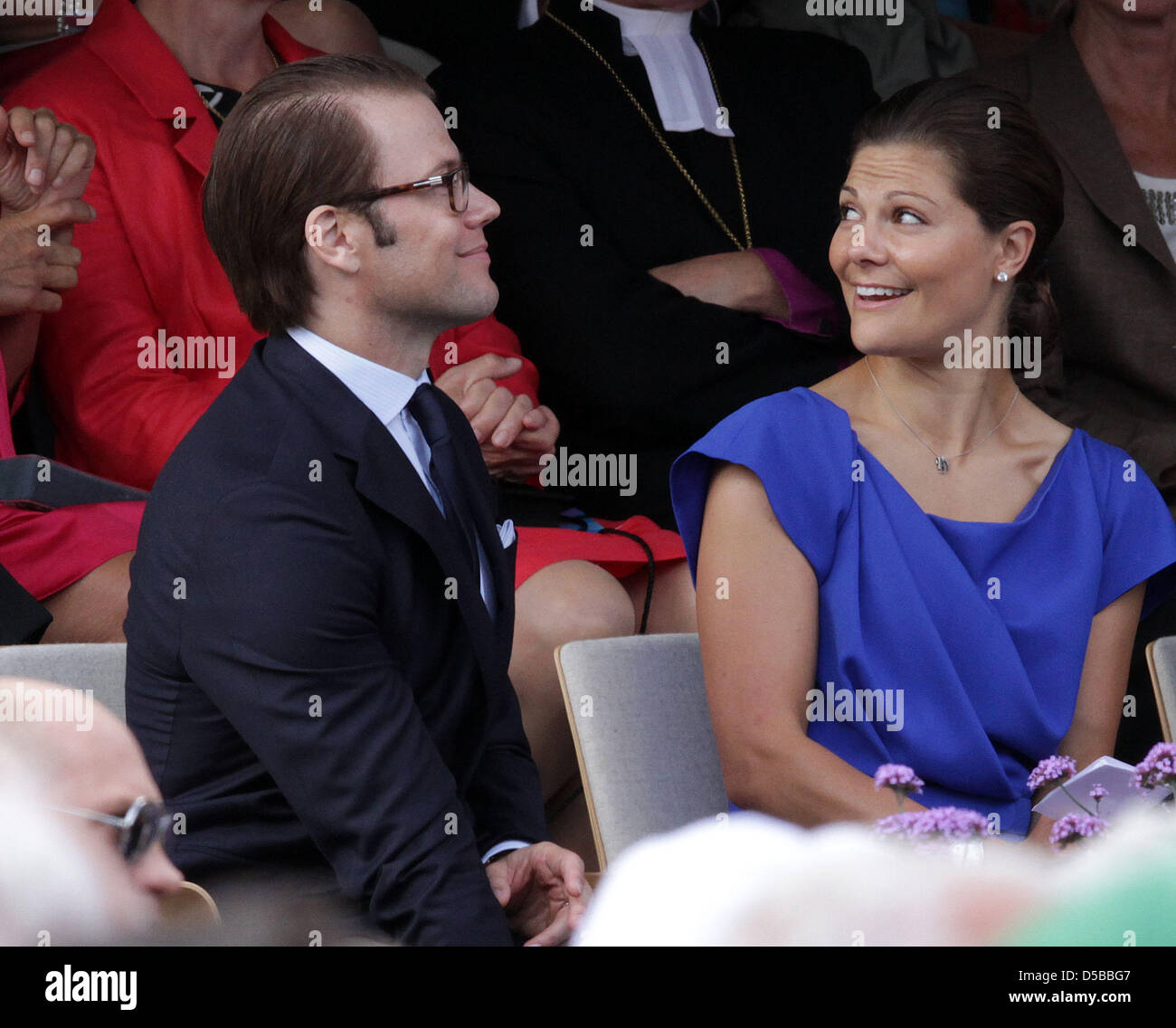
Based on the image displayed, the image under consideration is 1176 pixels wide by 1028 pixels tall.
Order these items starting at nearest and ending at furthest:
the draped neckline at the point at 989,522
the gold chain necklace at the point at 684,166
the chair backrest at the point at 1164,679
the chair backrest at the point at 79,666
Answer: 1. the chair backrest at the point at 79,666
2. the draped neckline at the point at 989,522
3. the chair backrest at the point at 1164,679
4. the gold chain necklace at the point at 684,166

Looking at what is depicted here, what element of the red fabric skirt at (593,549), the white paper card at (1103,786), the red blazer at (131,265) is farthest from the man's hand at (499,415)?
the white paper card at (1103,786)

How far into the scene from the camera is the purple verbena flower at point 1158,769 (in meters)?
1.06

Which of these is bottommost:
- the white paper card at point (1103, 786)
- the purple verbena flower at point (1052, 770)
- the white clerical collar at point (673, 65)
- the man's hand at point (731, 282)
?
the white paper card at point (1103, 786)

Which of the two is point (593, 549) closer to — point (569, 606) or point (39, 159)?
point (569, 606)

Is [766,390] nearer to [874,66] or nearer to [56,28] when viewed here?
[874,66]

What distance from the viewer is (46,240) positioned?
83.0 inches

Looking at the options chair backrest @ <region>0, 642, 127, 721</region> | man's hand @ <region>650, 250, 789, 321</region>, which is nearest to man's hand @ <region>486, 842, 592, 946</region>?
chair backrest @ <region>0, 642, 127, 721</region>

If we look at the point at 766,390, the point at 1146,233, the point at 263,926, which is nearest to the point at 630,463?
the point at 766,390

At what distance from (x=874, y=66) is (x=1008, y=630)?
161 cm

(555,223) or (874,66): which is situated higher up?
(874,66)

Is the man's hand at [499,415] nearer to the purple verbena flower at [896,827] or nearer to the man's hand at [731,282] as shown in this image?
the man's hand at [731,282]

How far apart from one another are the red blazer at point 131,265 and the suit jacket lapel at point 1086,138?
53.0 inches
